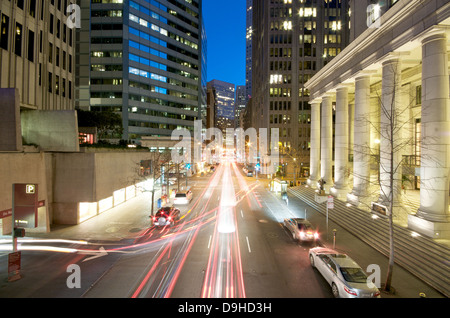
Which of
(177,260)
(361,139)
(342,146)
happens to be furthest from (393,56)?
(177,260)

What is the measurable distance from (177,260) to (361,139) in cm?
1895

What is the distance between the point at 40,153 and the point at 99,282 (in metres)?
12.4

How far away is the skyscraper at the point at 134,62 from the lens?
58812 millimetres

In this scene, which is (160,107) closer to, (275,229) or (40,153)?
(40,153)

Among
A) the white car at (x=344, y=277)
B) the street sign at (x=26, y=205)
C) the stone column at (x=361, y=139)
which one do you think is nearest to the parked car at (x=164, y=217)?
the street sign at (x=26, y=205)

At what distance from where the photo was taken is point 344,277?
9.74 metres

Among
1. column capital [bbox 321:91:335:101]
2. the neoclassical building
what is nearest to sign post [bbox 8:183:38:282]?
the neoclassical building

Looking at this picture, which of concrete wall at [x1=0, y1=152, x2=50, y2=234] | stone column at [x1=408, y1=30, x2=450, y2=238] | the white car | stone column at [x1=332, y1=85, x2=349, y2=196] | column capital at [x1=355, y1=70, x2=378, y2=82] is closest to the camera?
the white car

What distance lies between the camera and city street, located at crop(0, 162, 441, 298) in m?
10.4

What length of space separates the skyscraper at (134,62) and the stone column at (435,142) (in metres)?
55.8

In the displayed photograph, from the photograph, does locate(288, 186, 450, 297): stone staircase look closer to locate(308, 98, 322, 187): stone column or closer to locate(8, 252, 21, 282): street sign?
locate(308, 98, 322, 187): stone column

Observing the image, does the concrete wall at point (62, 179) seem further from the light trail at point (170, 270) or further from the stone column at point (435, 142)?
the stone column at point (435, 142)

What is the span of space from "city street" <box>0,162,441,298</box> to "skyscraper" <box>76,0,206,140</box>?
44694 millimetres

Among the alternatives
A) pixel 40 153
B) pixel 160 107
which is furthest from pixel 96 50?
pixel 40 153
